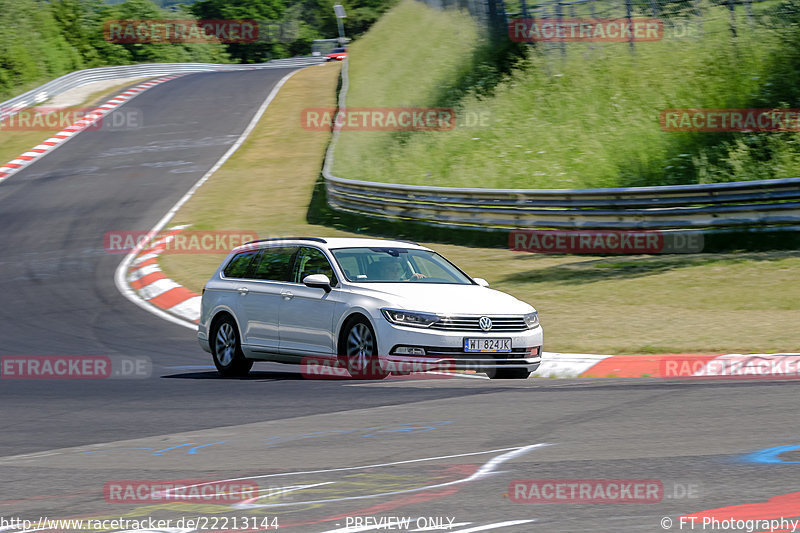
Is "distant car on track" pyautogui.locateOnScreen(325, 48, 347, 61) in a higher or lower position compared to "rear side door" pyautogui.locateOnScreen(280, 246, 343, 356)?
lower

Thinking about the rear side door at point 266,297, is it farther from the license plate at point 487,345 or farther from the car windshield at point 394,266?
the license plate at point 487,345

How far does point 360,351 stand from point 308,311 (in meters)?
0.89

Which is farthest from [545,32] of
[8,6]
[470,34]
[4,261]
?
[8,6]

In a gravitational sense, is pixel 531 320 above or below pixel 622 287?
above

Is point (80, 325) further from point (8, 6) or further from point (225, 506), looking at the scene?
point (8, 6)

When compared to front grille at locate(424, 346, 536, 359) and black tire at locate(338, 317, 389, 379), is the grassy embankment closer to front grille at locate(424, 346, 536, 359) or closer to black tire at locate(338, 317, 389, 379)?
front grille at locate(424, 346, 536, 359)

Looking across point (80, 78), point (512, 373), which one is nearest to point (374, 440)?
point (512, 373)

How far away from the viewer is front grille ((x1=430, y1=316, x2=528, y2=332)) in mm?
10719

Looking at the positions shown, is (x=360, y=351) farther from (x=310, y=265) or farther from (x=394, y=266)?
(x=310, y=265)

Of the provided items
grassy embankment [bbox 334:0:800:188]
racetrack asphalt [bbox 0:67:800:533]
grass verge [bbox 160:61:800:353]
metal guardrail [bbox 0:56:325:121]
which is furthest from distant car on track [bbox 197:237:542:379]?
metal guardrail [bbox 0:56:325:121]

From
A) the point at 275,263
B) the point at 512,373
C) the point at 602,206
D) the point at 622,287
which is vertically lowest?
the point at 622,287

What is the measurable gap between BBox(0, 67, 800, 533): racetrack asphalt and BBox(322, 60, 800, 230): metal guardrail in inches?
336

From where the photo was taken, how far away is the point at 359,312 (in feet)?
36.0

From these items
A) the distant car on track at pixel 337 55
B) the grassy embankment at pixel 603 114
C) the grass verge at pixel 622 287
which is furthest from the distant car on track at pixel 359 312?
the distant car on track at pixel 337 55
